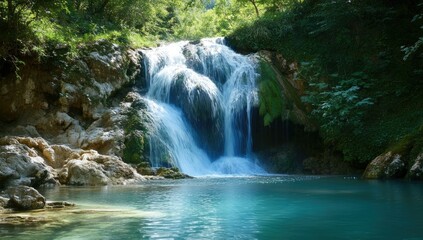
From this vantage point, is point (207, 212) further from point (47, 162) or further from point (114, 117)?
point (114, 117)

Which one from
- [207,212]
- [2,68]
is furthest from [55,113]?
[207,212]

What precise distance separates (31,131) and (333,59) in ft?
43.2

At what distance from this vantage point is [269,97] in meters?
20.1

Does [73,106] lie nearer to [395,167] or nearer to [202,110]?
[202,110]

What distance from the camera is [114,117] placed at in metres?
18.3

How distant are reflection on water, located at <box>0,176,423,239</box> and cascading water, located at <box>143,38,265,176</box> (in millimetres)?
6851

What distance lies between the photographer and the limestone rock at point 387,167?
47.2 ft

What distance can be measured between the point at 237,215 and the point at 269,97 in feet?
43.2

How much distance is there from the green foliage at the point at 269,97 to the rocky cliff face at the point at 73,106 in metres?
5.31

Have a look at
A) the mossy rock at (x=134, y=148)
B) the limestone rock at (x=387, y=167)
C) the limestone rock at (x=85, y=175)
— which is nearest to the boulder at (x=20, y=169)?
the limestone rock at (x=85, y=175)

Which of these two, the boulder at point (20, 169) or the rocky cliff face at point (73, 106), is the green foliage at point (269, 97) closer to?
the rocky cliff face at point (73, 106)

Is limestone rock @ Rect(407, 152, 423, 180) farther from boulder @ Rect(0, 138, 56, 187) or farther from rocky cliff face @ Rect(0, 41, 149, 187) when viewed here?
boulder @ Rect(0, 138, 56, 187)

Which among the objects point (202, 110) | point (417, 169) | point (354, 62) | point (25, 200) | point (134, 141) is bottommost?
point (25, 200)

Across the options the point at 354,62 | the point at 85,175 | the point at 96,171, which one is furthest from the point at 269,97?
the point at 85,175
